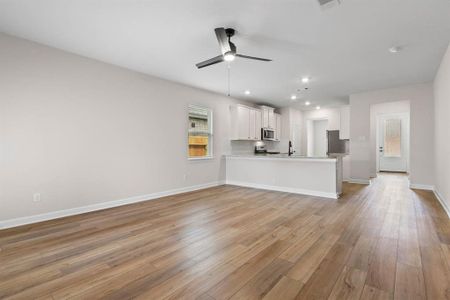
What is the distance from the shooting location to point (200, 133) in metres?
5.96

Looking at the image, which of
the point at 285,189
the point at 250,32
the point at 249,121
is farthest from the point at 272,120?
the point at 250,32

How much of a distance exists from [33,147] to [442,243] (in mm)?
5544

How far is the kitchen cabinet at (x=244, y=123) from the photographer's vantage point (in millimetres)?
6648

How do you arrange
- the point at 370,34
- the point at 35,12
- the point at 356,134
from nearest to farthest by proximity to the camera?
the point at 35,12 → the point at 370,34 → the point at 356,134

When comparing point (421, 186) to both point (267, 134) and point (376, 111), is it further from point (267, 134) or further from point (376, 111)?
point (267, 134)

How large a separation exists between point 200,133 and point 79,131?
9.66ft

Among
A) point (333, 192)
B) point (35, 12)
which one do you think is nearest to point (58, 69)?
point (35, 12)

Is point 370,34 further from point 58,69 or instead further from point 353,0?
point 58,69

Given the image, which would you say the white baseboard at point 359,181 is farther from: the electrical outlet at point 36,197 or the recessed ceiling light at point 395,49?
the electrical outlet at point 36,197

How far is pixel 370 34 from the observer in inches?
117

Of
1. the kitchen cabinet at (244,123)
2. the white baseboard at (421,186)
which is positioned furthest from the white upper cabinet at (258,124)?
the white baseboard at (421,186)

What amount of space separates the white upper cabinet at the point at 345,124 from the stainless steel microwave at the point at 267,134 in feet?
7.58

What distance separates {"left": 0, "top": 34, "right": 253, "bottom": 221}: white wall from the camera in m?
3.04

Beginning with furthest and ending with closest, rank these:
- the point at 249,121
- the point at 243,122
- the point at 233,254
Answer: the point at 249,121 → the point at 243,122 → the point at 233,254
